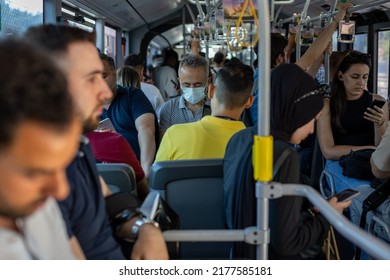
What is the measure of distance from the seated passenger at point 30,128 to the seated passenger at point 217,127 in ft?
5.61

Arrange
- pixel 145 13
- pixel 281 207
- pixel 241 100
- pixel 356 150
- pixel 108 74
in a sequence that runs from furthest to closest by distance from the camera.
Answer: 1. pixel 145 13
2. pixel 356 150
3. pixel 108 74
4. pixel 241 100
5. pixel 281 207

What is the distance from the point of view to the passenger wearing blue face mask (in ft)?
13.1

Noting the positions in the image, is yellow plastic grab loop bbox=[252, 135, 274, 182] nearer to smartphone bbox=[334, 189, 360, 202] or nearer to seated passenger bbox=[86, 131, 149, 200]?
smartphone bbox=[334, 189, 360, 202]

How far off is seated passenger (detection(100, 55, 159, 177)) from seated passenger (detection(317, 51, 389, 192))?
4.73 ft

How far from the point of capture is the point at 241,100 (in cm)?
264

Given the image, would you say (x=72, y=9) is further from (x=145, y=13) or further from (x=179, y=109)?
(x=145, y=13)

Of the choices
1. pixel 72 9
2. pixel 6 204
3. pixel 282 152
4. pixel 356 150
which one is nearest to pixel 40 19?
pixel 72 9

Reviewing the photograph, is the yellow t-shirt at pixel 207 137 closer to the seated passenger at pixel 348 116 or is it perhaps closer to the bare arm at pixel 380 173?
the bare arm at pixel 380 173

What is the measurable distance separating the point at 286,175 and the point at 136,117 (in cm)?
194

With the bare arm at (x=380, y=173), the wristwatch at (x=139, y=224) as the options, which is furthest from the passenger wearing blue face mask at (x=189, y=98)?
the wristwatch at (x=139, y=224)

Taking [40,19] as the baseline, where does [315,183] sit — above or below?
below

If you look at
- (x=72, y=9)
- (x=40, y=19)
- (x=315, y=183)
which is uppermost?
(x=72, y=9)

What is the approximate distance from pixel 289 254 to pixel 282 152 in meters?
0.39
